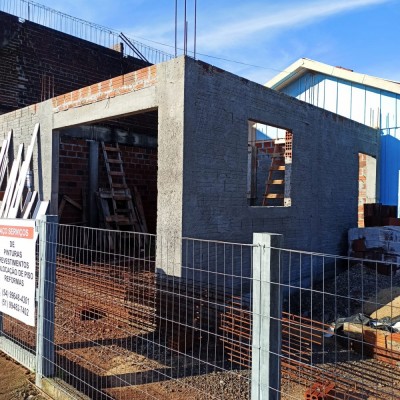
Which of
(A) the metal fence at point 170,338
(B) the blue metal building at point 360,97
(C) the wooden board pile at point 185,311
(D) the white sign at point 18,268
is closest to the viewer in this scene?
(A) the metal fence at point 170,338

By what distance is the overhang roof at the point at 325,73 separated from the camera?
12556 millimetres

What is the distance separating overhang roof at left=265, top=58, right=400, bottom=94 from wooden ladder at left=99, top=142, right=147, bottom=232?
22.2 ft

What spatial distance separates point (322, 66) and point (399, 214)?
17.5ft

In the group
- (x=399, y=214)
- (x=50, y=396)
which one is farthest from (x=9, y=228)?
(x=399, y=214)

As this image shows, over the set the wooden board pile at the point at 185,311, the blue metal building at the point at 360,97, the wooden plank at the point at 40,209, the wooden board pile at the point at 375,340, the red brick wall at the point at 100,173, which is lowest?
the wooden board pile at the point at 375,340

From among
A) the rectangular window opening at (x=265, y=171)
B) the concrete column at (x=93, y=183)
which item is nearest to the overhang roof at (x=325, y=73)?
the rectangular window opening at (x=265, y=171)

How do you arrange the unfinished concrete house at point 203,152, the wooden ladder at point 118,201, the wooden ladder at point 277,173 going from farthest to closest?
the wooden ladder at point 277,173 < the wooden ladder at point 118,201 < the unfinished concrete house at point 203,152

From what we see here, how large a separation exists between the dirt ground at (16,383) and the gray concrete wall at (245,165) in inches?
98.6

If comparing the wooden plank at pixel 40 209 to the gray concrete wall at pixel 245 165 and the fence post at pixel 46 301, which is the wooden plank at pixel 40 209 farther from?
the fence post at pixel 46 301

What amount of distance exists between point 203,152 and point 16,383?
356cm

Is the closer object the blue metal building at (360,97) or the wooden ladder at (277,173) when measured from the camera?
the wooden ladder at (277,173)

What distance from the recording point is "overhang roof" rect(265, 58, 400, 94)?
12556 millimetres

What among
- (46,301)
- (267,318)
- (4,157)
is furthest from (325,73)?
(267,318)

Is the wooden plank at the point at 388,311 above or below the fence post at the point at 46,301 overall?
below
